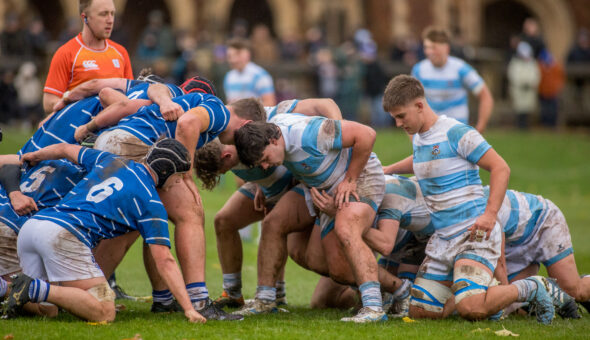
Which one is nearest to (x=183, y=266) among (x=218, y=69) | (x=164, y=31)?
(x=218, y=69)

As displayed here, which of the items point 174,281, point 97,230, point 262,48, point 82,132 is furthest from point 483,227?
point 262,48

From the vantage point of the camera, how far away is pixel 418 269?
7.51 m

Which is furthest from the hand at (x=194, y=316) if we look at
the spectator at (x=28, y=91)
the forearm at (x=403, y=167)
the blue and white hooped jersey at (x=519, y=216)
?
the spectator at (x=28, y=91)

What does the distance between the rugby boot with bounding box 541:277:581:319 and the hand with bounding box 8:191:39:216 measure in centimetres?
393

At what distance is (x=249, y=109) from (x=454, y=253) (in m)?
1.99

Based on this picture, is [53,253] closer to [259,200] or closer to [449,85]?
[259,200]

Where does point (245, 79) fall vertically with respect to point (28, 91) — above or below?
above

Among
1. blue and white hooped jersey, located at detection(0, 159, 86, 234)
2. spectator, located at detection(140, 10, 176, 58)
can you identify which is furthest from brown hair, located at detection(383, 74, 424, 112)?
spectator, located at detection(140, 10, 176, 58)

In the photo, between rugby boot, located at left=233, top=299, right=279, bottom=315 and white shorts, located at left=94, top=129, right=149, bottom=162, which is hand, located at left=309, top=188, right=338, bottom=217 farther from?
white shorts, located at left=94, top=129, right=149, bottom=162

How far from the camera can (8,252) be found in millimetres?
6984

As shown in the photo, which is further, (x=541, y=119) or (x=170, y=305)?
(x=541, y=119)

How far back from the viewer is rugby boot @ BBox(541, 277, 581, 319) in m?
6.77

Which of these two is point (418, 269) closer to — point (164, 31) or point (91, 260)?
point (91, 260)

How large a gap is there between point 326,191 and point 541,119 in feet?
67.9
